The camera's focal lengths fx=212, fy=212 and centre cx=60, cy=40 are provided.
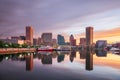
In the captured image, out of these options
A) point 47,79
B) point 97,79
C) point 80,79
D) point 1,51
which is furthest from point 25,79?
point 1,51

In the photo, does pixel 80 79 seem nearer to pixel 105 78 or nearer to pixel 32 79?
pixel 105 78

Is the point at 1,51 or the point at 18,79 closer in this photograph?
the point at 18,79

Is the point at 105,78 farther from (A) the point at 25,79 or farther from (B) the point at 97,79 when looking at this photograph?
(A) the point at 25,79

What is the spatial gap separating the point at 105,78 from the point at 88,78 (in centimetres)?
270

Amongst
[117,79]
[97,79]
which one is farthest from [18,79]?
[117,79]

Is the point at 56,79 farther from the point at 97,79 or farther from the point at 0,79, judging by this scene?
the point at 0,79

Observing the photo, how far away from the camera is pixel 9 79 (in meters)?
31.0

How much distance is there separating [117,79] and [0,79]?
17323mm

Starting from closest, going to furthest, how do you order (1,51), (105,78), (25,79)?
(25,79)
(105,78)
(1,51)

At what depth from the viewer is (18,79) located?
30906 millimetres

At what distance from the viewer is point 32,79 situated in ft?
102

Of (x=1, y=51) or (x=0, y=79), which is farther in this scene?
(x=1, y=51)

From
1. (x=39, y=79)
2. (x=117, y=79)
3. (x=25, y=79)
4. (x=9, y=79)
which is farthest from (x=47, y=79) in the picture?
(x=117, y=79)

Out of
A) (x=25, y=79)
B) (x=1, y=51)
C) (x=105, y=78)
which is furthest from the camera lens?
(x=1, y=51)
